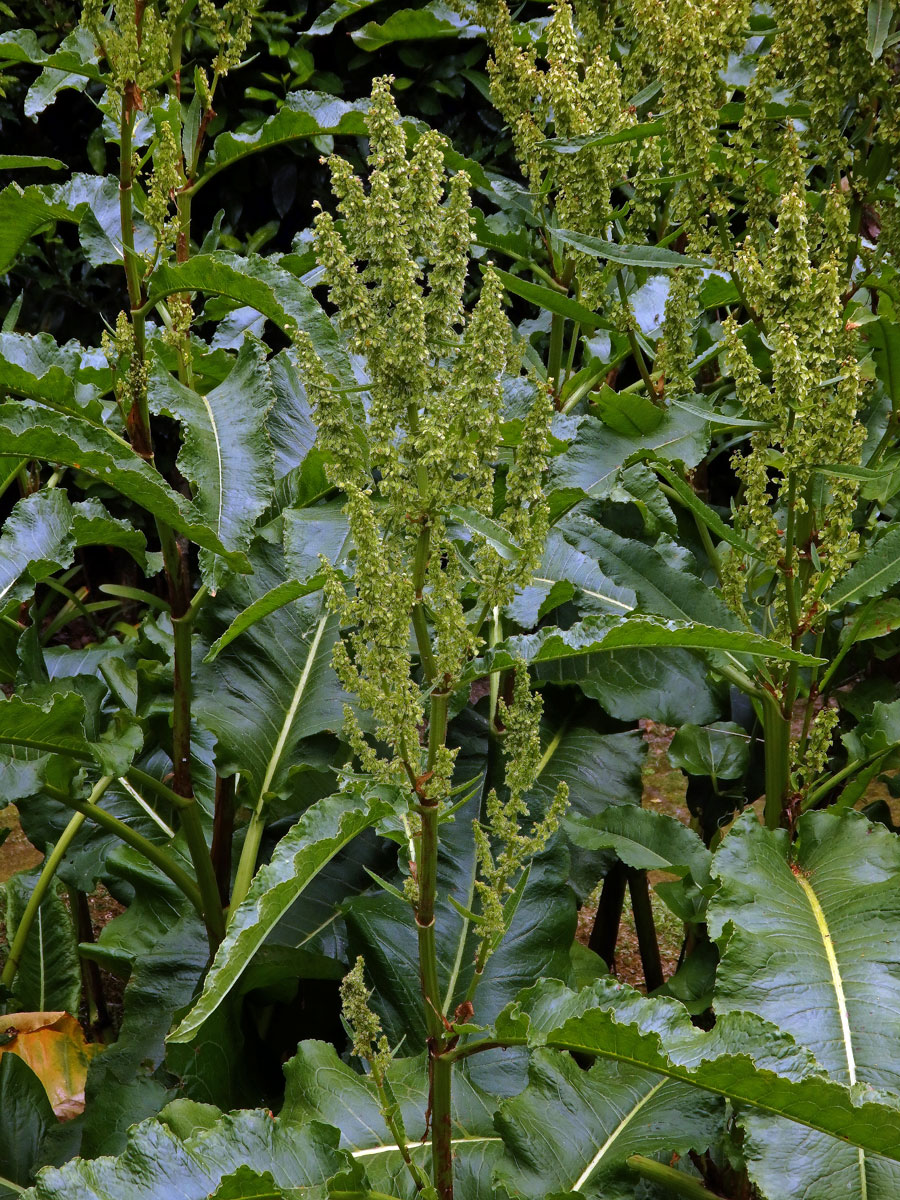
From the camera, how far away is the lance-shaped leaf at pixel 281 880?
1.01 m

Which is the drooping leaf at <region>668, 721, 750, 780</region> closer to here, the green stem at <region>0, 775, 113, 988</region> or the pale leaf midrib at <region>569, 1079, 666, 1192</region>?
the pale leaf midrib at <region>569, 1079, 666, 1192</region>

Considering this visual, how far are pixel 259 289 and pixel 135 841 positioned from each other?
804 mm

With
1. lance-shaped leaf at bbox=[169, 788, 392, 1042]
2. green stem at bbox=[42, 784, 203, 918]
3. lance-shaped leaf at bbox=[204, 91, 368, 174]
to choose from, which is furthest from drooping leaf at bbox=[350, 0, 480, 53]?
lance-shaped leaf at bbox=[169, 788, 392, 1042]

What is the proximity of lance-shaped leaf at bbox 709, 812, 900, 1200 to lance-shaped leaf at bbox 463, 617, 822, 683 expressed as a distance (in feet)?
1.06

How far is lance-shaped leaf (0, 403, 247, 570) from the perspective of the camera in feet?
4.33

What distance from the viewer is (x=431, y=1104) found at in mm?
1303

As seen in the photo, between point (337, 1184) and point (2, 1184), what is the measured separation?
839 millimetres

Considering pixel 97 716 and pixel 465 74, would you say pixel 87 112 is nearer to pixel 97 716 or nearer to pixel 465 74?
pixel 465 74

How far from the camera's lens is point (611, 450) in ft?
5.68

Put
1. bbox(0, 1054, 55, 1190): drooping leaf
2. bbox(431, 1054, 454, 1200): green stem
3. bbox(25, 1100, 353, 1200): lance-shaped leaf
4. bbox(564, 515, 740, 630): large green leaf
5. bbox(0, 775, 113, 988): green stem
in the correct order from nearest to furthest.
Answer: bbox(25, 1100, 353, 1200): lance-shaped leaf < bbox(431, 1054, 454, 1200): green stem < bbox(564, 515, 740, 630): large green leaf < bbox(0, 1054, 55, 1190): drooping leaf < bbox(0, 775, 113, 988): green stem

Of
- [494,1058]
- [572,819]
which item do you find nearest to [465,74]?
[572,819]

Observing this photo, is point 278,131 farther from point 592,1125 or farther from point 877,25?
point 592,1125

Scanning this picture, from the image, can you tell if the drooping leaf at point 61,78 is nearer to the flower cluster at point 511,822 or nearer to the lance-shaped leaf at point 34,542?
the lance-shaped leaf at point 34,542

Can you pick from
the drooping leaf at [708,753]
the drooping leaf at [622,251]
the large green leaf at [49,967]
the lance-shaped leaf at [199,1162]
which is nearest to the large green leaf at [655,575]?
the drooping leaf at [708,753]
